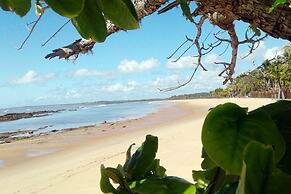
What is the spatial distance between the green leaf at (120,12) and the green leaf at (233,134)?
15cm

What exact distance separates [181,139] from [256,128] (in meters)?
14.7

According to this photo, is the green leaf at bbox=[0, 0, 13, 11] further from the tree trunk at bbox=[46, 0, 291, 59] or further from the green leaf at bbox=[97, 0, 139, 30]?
the tree trunk at bbox=[46, 0, 291, 59]

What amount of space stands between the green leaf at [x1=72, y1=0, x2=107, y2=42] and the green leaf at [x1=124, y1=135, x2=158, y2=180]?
20 cm

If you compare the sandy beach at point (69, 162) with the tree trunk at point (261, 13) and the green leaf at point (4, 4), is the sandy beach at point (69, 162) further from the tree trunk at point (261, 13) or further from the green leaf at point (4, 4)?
the green leaf at point (4, 4)

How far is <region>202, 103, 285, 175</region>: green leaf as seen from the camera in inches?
15.6

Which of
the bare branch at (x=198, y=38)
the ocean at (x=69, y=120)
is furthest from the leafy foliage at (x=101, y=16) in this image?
the ocean at (x=69, y=120)

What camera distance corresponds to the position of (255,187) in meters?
0.33

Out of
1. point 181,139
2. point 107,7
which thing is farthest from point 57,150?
point 107,7

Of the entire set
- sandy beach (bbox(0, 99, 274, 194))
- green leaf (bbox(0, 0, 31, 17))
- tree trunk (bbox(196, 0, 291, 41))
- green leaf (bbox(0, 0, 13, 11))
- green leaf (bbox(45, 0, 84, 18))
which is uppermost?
tree trunk (bbox(196, 0, 291, 41))

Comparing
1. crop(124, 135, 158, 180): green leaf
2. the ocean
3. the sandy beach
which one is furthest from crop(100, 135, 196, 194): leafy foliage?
the ocean

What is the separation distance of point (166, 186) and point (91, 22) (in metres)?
0.22

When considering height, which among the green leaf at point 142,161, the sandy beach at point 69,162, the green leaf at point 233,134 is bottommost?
the sandy beach at point 69,162

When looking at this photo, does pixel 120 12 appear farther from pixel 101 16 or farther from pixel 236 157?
pixel 236 157

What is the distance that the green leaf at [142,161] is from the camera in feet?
2.03
